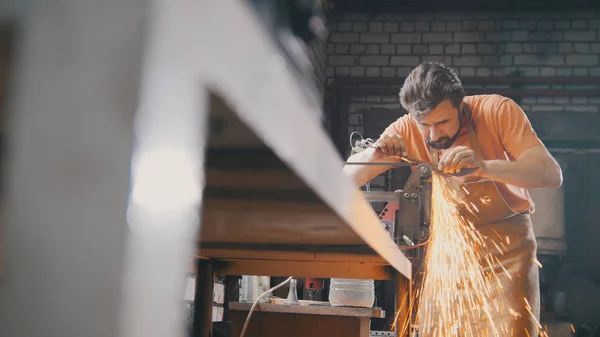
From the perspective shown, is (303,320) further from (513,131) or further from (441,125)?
(513,131)

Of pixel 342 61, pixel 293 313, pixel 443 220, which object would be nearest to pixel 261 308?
pixel 293 313

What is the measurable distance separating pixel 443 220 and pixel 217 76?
3.30 meters

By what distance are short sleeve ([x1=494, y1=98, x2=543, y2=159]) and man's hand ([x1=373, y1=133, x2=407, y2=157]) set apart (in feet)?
1.73

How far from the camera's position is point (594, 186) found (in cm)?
417

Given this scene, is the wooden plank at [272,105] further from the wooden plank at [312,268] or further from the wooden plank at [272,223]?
the wooden plank at [312,268]

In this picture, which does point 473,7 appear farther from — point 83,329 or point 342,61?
point 83,329

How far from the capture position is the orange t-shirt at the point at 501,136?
3361 mm

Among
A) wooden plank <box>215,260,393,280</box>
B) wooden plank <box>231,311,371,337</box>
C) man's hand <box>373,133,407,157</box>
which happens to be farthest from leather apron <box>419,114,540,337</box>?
wooden plank <box>215,260,393,280</box>

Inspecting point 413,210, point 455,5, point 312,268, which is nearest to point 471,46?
point 455,5

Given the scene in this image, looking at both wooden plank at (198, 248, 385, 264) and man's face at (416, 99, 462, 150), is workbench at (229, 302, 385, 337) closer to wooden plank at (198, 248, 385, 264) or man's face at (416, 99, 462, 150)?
wooden plank at (198, 248, 385, 264)

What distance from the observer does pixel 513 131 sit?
3.41m

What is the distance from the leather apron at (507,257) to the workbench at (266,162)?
2285 mm

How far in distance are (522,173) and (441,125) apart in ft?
1.61

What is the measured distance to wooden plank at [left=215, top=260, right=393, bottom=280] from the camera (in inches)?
59.4
